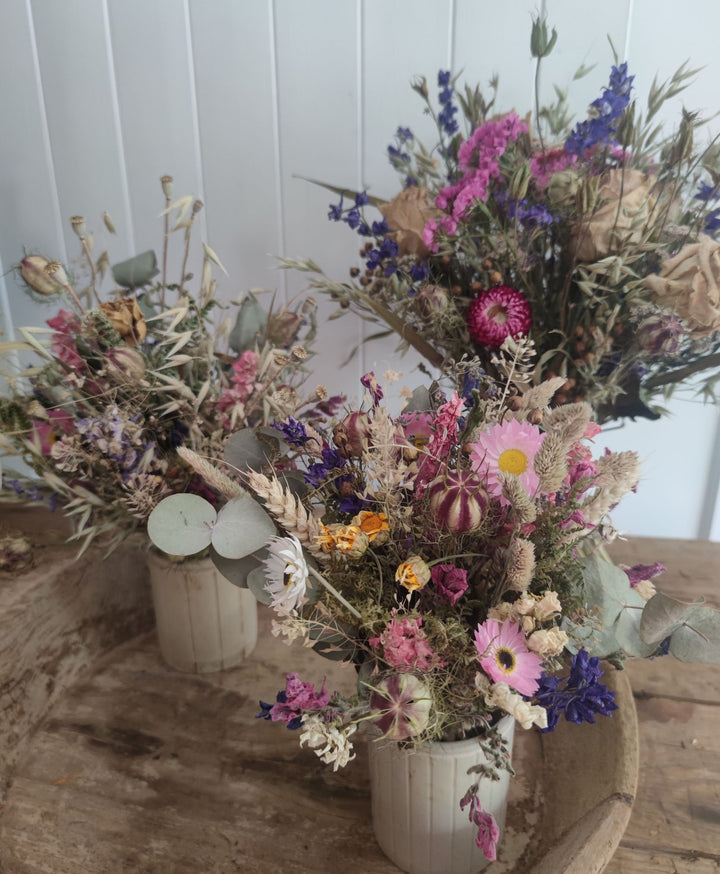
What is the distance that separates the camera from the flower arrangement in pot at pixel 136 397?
65cm

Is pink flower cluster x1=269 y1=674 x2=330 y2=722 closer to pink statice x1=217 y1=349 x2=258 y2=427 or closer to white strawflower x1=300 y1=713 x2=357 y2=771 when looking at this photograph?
white strawflower x1=300 y1=713 x2=357 y2=771

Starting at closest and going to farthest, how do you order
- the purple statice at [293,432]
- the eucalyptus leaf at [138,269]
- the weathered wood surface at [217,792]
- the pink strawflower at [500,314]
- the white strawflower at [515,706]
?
the white strawflower at [515,706] < the purple statice at [293,432] < the weathered wood surface at [217,792] < the pink strawflower at [500,314] < the eucalyptus leaf at [138,269]

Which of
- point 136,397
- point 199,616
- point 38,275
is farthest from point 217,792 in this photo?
point 38,275

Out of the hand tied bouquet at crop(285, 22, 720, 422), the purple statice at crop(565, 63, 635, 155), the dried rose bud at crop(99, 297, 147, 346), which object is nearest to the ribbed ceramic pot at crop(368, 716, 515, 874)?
the hand tied bouquet at crop(285, 22, 720, 422)

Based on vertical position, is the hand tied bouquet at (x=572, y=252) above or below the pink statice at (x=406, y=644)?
above

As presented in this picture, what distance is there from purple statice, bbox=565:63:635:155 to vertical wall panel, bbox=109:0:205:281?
0.72 m

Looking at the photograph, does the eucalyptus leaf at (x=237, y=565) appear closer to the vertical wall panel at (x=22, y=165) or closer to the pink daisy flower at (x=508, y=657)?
the pink daisy flower at (x=508, y=657)

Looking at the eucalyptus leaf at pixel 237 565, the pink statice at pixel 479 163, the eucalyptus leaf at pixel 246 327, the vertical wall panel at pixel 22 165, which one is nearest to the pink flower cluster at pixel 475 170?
the pink statice at pixel 479 163

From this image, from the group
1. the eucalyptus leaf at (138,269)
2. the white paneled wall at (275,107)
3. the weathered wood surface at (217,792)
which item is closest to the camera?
the weathered wood surface at (217,792)

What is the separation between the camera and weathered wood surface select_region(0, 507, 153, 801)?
73 centimetres

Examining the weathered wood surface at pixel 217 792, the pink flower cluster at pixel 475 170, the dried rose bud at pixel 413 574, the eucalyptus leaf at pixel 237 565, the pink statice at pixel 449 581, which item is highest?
the pink flower cluster at pixel 475 170

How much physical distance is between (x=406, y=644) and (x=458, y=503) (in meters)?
0.10

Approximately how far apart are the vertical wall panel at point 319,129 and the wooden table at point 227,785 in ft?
2.17

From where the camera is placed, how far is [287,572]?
0.41m
